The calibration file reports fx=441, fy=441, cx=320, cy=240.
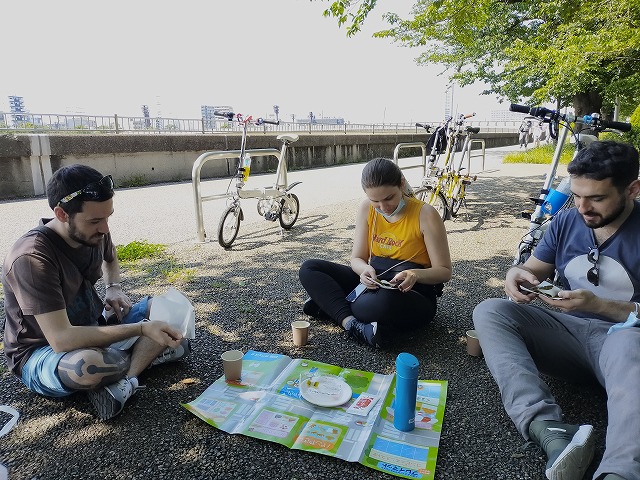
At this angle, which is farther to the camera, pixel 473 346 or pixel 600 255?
pixel 473 346

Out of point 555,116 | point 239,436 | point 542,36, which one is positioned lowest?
point 239,436

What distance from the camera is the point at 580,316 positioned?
7.36 ft

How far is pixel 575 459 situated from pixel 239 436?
1.32m

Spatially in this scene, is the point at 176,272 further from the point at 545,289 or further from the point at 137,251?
the point at 545,289

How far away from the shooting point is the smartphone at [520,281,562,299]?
208cm

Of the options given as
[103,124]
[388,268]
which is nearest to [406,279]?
[388,268]

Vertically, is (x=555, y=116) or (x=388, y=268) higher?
Answer: (x=555, y=116)

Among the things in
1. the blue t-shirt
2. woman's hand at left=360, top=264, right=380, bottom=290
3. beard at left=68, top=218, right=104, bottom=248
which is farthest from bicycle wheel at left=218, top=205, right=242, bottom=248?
the blue t-shirt

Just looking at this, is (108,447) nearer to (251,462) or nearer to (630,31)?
(251,462)

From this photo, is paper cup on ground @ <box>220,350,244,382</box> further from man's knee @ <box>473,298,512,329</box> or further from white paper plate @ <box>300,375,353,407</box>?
man's knee @ <box>473,298,512,329</box>

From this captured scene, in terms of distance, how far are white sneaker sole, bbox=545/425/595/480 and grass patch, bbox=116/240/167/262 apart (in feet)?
13.9

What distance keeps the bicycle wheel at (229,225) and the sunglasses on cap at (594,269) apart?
3.78 m

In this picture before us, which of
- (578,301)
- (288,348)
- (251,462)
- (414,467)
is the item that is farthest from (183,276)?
(578,301)

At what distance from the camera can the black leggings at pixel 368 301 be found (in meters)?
2.68
